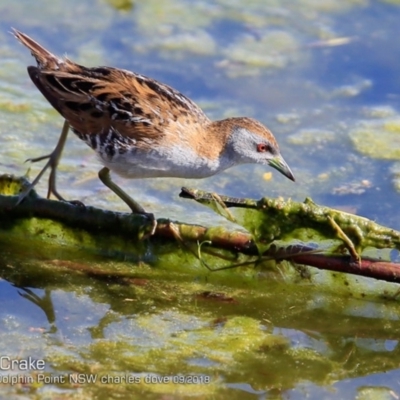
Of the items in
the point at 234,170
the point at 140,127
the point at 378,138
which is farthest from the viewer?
the point at 378,138

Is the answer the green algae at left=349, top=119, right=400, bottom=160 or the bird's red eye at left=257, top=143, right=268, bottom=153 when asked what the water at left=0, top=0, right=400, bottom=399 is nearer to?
the green algae at left=349, top=119, right=400, bottom=160

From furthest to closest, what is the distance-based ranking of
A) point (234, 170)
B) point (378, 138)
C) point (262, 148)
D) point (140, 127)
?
point (378, 138), point (234, 170), point (262, 148), point (140, 127)

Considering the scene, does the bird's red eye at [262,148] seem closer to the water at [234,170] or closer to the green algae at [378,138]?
the water at [234,170]

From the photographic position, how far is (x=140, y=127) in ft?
18.1

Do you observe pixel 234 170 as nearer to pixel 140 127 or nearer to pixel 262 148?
pixel 262 148

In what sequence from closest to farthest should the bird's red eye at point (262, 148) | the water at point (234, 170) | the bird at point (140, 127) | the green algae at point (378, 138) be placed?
the water at point (234, 170) < the bird at point (140, 127) < the bird's red eye at point (262, 148) < the green algae at point (378, 138)

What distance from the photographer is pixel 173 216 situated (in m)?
6.36

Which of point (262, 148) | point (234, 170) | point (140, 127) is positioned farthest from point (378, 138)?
point (140, 127)

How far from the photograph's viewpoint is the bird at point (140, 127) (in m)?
5.53

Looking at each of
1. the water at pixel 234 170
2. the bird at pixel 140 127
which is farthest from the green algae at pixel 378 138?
the bird at pixel 140 127

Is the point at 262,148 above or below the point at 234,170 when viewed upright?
below

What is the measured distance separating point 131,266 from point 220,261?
1.82 ft

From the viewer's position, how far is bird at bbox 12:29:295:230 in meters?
5.53

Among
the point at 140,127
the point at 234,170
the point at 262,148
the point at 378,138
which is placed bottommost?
the point at 140,127
